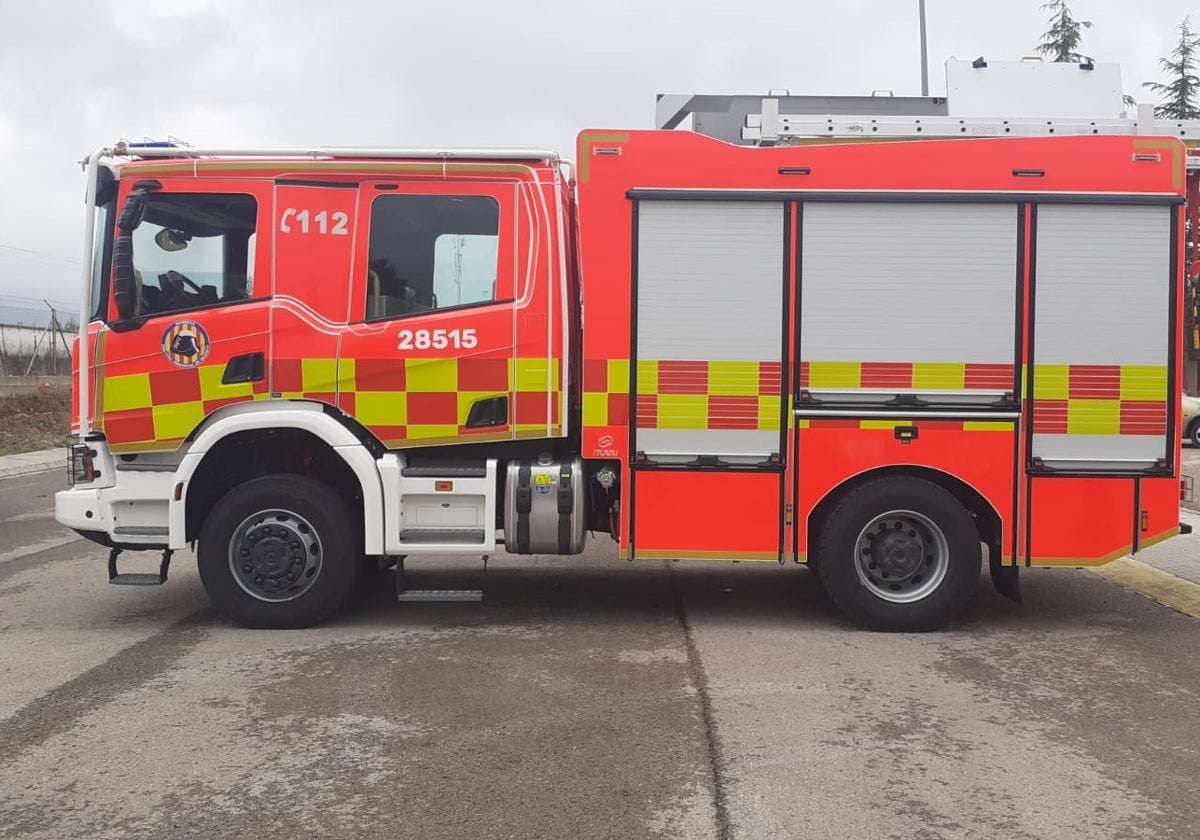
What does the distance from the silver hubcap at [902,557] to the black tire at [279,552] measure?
307cm

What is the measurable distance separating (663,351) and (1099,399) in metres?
2.57

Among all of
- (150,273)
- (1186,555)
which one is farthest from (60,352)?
(1186,555)

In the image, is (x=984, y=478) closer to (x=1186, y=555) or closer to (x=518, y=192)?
(x=518, y=192)

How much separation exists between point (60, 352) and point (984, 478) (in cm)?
3421

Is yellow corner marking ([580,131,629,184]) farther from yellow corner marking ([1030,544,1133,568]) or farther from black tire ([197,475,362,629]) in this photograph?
yellow corner marking ([1030,544,1133,568])

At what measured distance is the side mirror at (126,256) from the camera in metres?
6.20

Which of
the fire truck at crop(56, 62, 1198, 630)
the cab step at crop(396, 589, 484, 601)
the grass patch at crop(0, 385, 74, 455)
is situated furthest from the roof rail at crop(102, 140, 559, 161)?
the grass patch at crop(0, 385, 74, 455)

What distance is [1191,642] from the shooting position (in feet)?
20.5

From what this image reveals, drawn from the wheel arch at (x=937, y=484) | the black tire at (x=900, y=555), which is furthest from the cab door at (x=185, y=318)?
the black tire at (x=900, y=555)

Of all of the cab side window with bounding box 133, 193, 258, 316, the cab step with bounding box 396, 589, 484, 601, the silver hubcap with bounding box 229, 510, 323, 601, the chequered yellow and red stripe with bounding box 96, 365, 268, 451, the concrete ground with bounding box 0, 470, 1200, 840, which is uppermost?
the cab side window with bounding box 133, 193, 258, 316

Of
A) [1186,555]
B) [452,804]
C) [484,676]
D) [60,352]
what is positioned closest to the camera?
[452,804]

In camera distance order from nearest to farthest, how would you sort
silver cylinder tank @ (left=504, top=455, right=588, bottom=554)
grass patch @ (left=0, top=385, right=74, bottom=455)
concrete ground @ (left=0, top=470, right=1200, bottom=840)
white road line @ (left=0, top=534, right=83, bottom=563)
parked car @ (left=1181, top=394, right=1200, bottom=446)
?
concrete ground @ (left=0, top=470, right=1200, bottom=840), silver cylinder tank @ (left=504, top=455, right=588, bottom=554), white road line @ (left=0, top=534, right=83, bottom=563), parked car @ (left=1181, top=394, right=1200, bottom=446), grass patch @ (left=0, top=385, right=74, bottom=455)

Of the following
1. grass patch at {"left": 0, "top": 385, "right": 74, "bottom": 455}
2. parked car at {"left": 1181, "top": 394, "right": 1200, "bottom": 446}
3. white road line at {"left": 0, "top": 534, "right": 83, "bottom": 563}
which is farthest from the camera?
grass patch at {"left": 0, "top": 385, "right": 74, "bottom": 455}

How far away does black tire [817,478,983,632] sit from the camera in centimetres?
620
